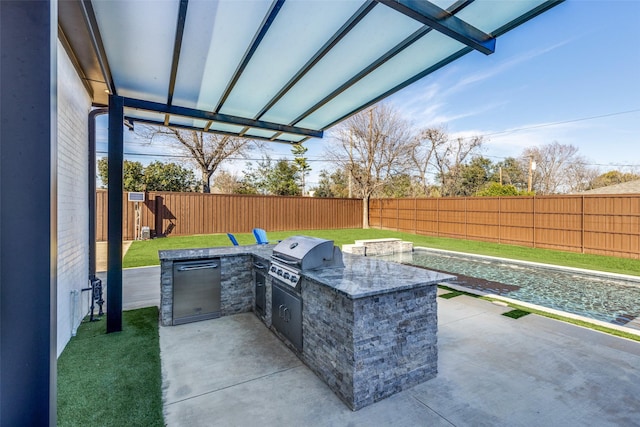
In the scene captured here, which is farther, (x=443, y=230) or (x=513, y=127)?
(x=513, y=127)

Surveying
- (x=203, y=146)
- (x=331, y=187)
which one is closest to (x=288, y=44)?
(x=203, y=146)

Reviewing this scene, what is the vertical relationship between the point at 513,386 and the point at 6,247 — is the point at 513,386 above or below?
below

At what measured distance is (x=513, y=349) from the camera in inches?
132

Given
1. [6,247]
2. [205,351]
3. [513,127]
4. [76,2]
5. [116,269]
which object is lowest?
[205,351]

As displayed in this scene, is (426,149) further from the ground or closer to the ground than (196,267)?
further from the ground

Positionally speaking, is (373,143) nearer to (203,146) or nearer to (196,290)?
(203,146)

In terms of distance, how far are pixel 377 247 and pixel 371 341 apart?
8.05m

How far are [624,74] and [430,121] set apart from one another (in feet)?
33.2

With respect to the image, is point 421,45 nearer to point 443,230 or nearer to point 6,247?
point 6,247

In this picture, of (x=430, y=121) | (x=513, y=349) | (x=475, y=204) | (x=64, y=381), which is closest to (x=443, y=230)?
(x=475, y=204)

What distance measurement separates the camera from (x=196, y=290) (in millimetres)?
4180

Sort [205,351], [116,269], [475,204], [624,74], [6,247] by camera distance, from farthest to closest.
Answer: [624,74] → [475,204] → [116,269] → [205,351] → [6,247]

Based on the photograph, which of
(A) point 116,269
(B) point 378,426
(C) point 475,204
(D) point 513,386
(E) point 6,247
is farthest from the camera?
(C) point 475,204

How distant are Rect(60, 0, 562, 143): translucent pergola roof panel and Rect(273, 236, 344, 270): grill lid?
1.96 metres
